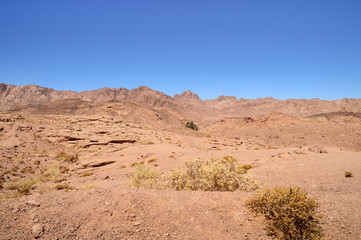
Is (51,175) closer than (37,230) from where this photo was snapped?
No

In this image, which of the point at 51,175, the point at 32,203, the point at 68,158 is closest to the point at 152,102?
the point at 68,158

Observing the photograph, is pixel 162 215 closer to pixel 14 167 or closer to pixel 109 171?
pixel 109 171

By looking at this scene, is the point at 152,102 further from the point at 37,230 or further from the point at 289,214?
the point at 289,214

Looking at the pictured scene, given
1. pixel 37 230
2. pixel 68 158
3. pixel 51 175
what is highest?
pixel 37 230

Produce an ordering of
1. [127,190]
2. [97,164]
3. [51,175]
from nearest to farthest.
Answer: [127,190], [51,175], [97,164]

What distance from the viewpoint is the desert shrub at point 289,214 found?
14.2 feet

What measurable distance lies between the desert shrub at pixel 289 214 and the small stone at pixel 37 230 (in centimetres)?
519

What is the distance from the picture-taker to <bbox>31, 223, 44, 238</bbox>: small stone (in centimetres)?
406

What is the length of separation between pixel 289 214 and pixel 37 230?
5794 millimetres

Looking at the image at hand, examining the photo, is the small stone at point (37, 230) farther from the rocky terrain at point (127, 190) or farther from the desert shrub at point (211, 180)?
the desert shrub at point (211, 180)

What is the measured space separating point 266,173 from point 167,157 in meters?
8.33

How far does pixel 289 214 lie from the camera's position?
452 centimetres

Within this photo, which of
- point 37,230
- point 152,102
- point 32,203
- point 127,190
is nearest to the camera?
point 37,230

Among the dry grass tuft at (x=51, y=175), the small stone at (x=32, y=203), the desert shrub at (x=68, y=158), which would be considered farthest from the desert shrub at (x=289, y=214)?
the desert shrub at (x=68, y=158)
